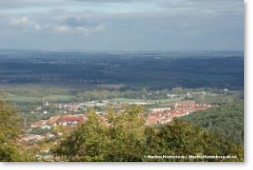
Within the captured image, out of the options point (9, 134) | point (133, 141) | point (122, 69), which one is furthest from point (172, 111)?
point (9, 134)

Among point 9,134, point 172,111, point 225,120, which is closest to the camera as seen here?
point 225,120

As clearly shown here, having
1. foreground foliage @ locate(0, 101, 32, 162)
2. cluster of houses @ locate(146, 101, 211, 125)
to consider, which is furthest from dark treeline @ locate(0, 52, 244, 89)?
foreground foliage @ locate(0, 101, 32, 162)

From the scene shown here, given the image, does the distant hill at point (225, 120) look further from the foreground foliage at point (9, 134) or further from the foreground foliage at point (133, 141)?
the foreground foliage at point (9, 134)

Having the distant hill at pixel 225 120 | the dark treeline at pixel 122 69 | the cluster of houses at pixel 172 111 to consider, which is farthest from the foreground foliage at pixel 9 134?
the distant hill at pixel 225 120

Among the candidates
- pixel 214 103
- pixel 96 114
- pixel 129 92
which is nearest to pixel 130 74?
pixel 129 92

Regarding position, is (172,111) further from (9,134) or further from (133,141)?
(9,134)

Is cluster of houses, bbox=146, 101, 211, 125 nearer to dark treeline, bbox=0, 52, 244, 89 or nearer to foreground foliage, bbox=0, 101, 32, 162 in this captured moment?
dark treeline, bbox=0, 52, 244, 89

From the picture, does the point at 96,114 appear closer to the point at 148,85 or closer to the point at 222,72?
the point at 148,85

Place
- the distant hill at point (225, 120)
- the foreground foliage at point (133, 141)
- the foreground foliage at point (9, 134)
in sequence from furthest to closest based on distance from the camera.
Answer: the foreground foliage at point (9, 134) < the foreground foliage at point (133, 141) < the distant hill at point (225, 120)
